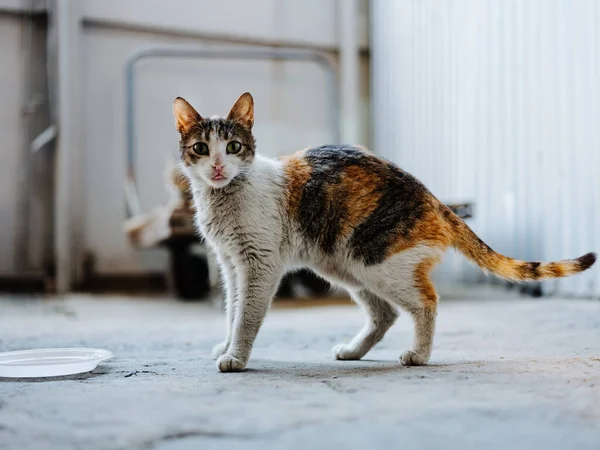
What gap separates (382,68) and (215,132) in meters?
4.43

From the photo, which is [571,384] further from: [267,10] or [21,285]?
[267,10]

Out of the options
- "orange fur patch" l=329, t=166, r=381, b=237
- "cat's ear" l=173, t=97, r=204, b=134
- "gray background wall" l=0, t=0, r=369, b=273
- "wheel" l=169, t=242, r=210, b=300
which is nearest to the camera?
"orange fur patch" l=329, t=166, r=381, b=237

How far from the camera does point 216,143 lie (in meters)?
1.85

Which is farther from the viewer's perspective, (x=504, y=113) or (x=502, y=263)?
(x=504, y=113)

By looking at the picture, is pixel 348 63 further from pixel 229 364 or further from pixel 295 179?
pixel 229 364

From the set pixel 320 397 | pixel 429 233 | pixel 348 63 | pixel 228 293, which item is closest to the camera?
pixel 320 397

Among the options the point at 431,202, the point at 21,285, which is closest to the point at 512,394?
the point at 431,202

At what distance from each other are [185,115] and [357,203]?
22.6 inches

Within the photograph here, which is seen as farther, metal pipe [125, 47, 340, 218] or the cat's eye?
metal pipe [125, 47, 340, 218]

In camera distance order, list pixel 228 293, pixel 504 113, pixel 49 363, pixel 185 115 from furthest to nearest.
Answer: pixel 504 113
pixel 228 293
pixel 185 115
pixel 49 363

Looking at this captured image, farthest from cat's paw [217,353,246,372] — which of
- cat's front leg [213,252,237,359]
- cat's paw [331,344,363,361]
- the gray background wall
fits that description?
the gray background wall

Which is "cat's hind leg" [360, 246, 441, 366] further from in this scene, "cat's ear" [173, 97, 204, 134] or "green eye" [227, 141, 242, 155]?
"cat's ear" [173, 97, 204, 134]

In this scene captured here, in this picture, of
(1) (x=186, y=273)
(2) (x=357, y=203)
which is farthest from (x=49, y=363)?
(1) (x=186, y=273)

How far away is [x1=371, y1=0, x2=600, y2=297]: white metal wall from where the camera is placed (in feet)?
11.3
